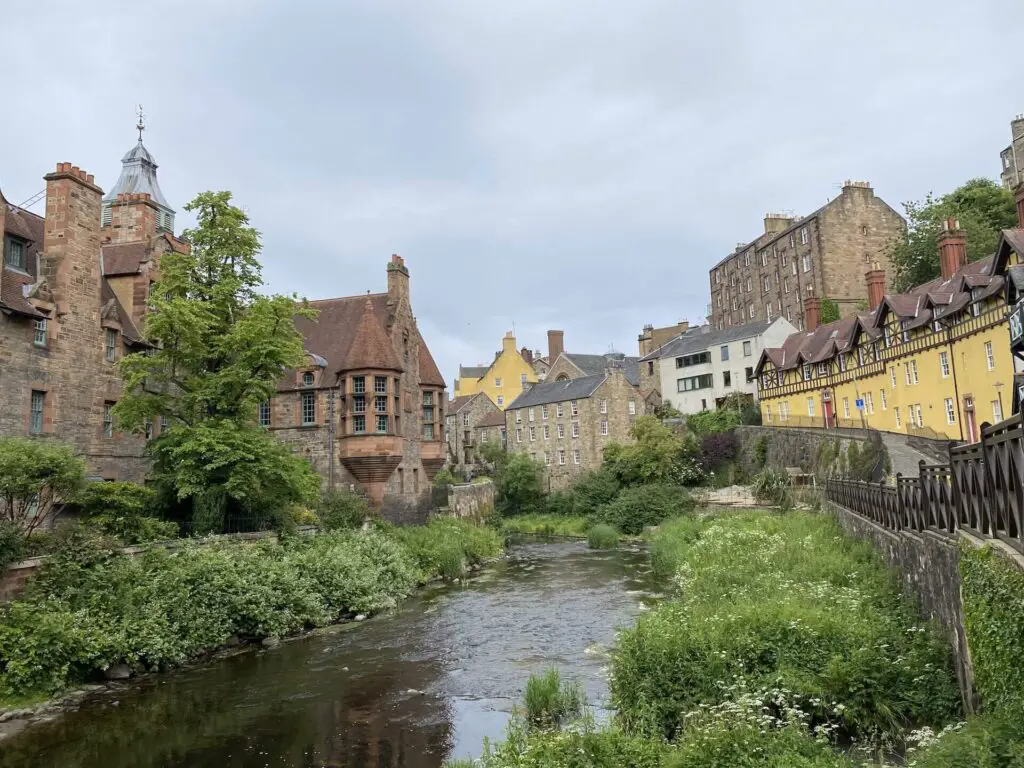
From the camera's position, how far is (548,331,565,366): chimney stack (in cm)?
8062

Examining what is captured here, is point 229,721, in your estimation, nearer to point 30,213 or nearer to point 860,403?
point 30,213

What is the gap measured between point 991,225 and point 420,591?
43358mm

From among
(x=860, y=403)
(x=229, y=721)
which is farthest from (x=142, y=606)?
(x=860, y=403)

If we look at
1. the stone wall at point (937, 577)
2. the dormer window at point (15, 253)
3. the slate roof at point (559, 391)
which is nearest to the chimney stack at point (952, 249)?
the stone wall at point (937, 577)

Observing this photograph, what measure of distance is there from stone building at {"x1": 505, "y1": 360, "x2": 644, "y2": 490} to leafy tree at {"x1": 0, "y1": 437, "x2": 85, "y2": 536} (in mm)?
42842

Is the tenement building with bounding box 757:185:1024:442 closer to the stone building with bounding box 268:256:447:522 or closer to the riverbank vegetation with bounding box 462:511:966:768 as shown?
the riverbank vegetation with bounding box 462:511:966:768

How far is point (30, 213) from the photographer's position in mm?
26500

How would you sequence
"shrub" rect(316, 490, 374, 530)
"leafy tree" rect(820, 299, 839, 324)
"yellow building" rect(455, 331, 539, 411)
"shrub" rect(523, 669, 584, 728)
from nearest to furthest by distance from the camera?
"shrub" rect(523, 669, 584, 728)
"shrub" rect(316, 490, 374, 530)
"leafy tree" rect(820, 299, 839, 324)
"yellow building" rect(455, 331, 539, 411)

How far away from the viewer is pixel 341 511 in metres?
30.5

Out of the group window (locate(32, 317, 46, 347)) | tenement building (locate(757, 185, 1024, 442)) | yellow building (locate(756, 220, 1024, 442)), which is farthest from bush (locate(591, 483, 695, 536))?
window (locate(32, 317, 46, 347))

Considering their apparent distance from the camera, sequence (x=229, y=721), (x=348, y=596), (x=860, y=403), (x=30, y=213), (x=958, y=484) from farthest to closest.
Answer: (x=860, y=403) < (x=30, y=213) < (x=348, y=596) < (x=229, y=721) < (x=958, y=484)

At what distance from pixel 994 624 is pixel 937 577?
167 inches

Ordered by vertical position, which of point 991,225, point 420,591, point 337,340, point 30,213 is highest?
point 991,225

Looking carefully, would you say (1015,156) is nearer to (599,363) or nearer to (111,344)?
(599,363)
